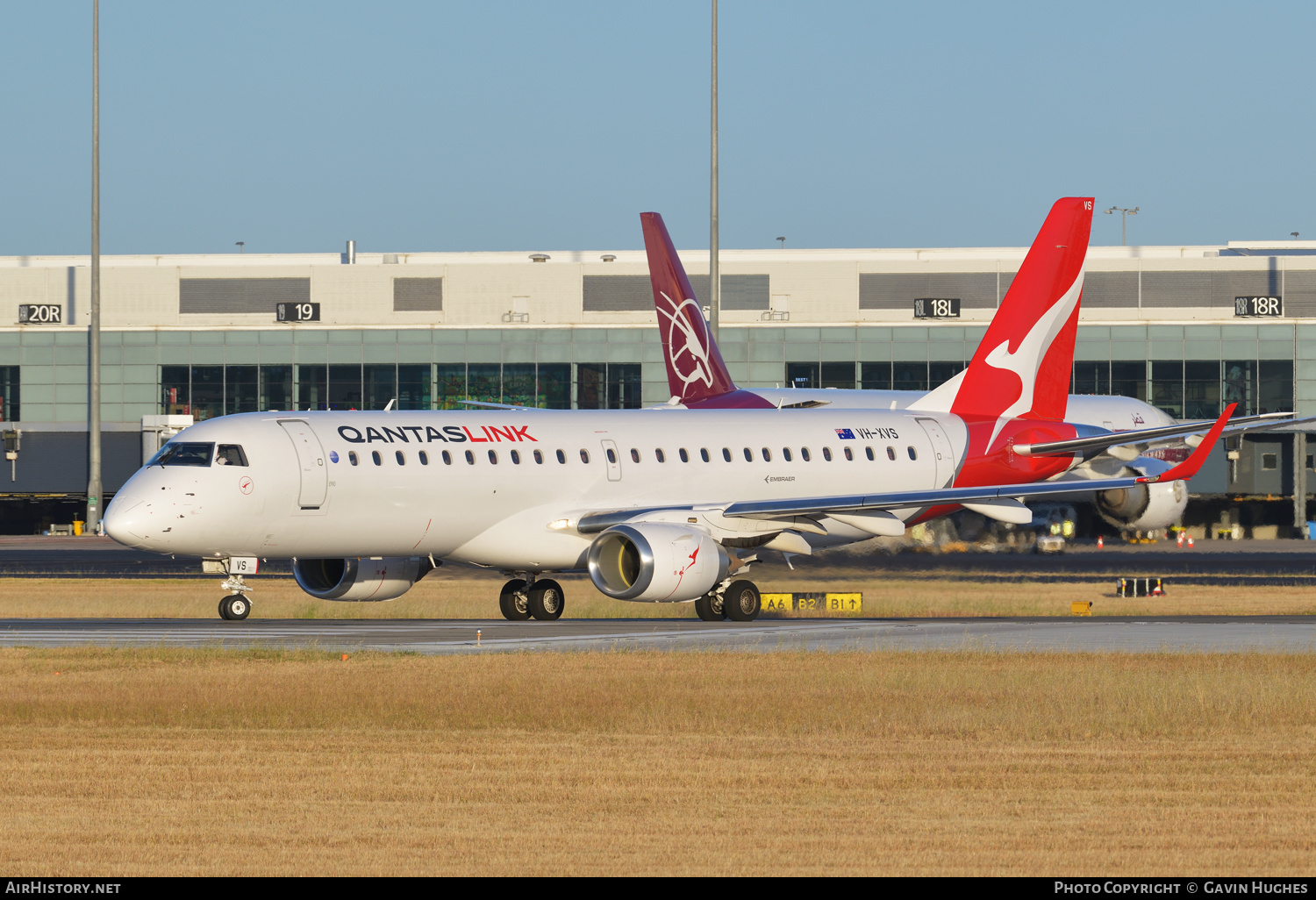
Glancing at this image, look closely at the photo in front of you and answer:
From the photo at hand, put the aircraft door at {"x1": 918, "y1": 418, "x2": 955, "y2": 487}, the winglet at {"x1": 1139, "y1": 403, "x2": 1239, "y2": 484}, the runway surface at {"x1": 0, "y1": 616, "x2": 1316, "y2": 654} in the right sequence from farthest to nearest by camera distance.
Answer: the aircraft door at {"x1": 918, "y1": 418, "x2": 955, "y2": 487} < the winglet at {"x1": 1139, "y1": 403, "x2": 1239, "y2": 484} < the runway surface at {"x1": 0, "y1": 616, "x2": 1316, "y2": 654}

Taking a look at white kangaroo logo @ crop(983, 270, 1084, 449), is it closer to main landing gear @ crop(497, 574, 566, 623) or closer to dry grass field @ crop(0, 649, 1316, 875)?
main landing gear @ crop(497, 574, 566, 623)

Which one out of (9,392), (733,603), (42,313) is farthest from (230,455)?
(9,392)

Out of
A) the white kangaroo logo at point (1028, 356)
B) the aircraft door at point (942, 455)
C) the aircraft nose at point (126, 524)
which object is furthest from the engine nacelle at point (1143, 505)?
the aircraft nose at point (126, 524)

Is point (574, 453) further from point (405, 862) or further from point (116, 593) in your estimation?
point (405, 862)

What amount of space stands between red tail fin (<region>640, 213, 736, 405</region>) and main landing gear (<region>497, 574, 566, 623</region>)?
21.8 meters

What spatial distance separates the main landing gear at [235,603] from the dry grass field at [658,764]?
8.49 metres

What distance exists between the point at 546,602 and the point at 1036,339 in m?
15.1

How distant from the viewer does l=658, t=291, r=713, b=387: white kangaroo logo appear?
203 ft

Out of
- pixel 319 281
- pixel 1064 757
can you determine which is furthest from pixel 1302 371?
pixel 1064 757

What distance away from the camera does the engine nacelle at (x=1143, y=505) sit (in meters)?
62.4

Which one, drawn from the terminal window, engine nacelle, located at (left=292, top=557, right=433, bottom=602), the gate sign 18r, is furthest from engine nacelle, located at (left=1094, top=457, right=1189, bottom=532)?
the terminal window

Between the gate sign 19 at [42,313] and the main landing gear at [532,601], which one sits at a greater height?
the gate sign 19 at [42,313]

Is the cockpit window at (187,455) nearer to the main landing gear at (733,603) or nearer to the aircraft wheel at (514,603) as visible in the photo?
the aircraft wheel at (514,603)

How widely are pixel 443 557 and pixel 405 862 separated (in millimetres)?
25391
